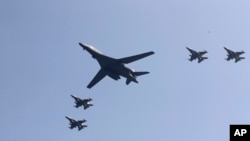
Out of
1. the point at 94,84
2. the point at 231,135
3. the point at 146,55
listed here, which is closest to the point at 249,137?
the point at 231,135

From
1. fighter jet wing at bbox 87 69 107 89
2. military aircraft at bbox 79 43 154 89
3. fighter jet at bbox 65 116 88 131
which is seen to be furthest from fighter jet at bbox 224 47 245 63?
fighter jet at bbox 65 116 88 131

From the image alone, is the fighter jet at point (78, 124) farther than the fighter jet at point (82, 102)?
Yes

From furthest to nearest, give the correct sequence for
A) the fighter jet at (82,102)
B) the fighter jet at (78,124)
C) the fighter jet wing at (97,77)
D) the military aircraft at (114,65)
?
the fighter jet at (78,124) → the fighter jet at (82,102) → the fighter jet wing at (97,77) → the military aircraft at (114,65)

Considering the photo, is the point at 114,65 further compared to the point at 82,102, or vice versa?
the point at 82,102

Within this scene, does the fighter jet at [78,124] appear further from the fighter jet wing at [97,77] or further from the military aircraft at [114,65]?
the military aircraft at [114,65]

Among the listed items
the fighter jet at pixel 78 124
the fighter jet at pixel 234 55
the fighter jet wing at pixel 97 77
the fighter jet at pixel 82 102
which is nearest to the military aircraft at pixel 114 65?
the fighter jet wing at pixel 97 77

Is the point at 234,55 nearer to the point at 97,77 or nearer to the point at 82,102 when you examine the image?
the point at 97,77

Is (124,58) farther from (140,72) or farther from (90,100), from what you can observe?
(90,100)

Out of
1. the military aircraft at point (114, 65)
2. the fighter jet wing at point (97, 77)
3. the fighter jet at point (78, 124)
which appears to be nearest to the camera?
the military aircraft at point (114, 65)

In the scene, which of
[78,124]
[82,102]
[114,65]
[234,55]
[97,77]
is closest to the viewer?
[114,65]

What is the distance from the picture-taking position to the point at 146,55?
285 ft

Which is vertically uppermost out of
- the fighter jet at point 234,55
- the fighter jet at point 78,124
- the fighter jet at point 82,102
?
the fighter jet at point 234,55

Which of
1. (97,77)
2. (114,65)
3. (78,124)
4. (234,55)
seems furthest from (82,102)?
(234,55)

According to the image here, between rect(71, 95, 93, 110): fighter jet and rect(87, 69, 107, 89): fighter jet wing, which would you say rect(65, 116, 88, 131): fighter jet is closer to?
rect(71, 95, 93, 110): fighter jet
